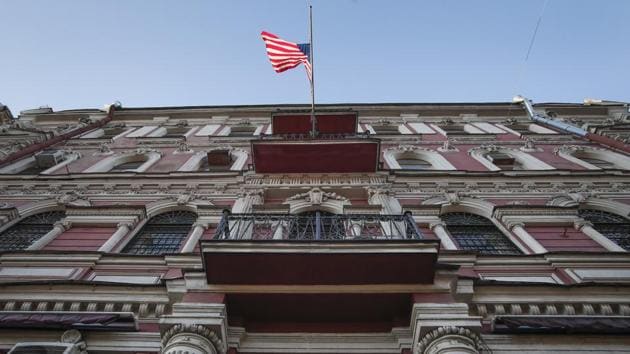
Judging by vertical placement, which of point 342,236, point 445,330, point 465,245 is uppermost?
point 342,236

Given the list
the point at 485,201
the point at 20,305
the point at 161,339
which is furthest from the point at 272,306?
the point at 485,201

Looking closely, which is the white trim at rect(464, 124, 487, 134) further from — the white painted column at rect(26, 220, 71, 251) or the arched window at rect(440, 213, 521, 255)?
the white painted column at rect(26, 220, 71, 251)

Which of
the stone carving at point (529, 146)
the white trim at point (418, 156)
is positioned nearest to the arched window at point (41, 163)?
the white trim at point (418, 156)

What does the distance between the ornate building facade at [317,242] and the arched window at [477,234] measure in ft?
0.20

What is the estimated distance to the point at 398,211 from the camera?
11.1m

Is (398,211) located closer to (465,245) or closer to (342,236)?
(465,245)

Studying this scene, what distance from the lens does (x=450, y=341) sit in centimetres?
571

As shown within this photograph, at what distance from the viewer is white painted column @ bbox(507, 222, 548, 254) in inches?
372

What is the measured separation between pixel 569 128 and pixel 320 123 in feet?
37.8

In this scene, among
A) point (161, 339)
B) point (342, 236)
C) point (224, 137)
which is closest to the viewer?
point (161, 339)

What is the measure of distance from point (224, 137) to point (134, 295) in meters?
12.6

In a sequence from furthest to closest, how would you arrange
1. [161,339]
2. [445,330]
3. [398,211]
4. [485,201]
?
1. [485,201]
2. [398,211]
3. [161,339]
4. [445,330]

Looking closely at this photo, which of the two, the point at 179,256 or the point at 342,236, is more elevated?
the point at 342,236

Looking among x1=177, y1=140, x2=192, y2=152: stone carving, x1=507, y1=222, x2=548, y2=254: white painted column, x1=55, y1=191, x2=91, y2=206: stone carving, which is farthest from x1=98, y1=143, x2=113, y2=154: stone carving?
x1=507, y1=222, x2=548, y2=254: white painted column
